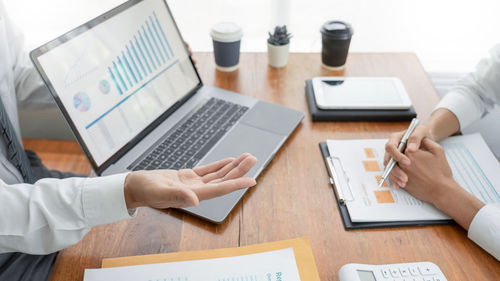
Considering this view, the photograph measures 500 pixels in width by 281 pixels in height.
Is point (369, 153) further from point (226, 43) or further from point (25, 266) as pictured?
point (25, 266)

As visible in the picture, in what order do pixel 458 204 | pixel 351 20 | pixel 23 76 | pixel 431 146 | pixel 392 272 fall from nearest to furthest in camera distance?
pixel 392 272
pixel 458 204
pixel 431 146
pixel 23 76
pixel 351 20

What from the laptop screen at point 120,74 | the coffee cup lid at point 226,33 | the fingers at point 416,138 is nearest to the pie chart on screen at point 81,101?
the laptop screen at point 120,74

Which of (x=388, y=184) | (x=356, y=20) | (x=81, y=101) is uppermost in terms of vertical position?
(x=81, y=101)

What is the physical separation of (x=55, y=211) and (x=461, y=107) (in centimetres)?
96

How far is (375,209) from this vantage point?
29.8 inches

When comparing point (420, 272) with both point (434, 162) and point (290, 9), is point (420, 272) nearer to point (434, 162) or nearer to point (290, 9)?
point (434, 162)

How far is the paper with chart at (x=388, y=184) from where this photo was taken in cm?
75

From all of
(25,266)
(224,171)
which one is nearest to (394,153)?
(224,171)

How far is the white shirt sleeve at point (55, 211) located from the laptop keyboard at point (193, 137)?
0.17 metres

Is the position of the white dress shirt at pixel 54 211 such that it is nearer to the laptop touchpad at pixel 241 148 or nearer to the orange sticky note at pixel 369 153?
the laptop touchpad at pixel 241 148

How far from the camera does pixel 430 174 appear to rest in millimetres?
792

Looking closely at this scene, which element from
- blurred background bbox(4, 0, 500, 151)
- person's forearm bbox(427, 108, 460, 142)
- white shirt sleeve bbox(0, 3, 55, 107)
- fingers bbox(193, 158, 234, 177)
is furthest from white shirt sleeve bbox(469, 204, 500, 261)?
blurred background bbox(4, 0, 500, 151)

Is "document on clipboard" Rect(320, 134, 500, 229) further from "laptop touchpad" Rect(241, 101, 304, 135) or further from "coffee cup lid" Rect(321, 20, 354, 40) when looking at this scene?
"coffee cup lid" Rect(321, 20, 354, 40)

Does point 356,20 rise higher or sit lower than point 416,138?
Result: lower
